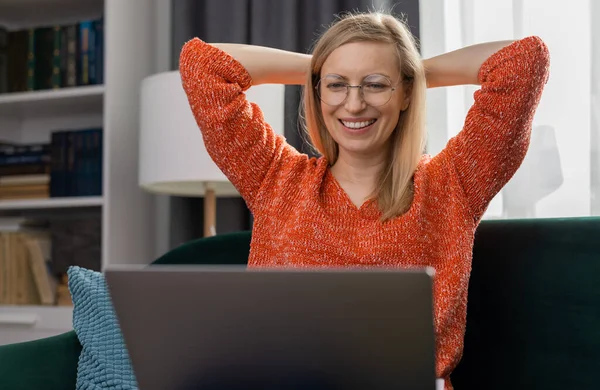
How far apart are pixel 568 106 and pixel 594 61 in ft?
0.46

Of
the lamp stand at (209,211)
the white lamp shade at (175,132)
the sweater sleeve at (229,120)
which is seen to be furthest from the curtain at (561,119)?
the sweater sleeve at (229,120)

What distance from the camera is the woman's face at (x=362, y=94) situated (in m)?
1.25

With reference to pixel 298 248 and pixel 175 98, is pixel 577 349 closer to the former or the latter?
pixel 298 248

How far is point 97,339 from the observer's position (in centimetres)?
123

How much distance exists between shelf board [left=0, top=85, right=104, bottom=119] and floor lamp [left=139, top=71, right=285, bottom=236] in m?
0.41

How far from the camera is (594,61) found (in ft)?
6.40

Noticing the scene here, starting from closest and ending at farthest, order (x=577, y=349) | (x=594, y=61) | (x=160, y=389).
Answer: (x=160, y=389), (x=577, y=349), (x=594, y=61)

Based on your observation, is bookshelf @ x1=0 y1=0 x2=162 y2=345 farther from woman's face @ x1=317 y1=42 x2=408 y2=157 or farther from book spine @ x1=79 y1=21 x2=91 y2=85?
woman's face @ x1=317 y1=42 x2=408 y2=157

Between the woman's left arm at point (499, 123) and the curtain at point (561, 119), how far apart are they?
2.59ft

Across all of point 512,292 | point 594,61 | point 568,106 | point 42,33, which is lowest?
point 512,292

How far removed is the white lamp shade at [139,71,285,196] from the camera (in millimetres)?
2006

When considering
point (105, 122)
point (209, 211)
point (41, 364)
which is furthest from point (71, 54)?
point (41, 364)

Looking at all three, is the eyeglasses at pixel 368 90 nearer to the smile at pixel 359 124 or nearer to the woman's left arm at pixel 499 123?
the smile at pixel 359 124

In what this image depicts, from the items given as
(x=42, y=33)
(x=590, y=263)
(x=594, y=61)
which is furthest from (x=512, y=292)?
(x=42, y=33)
